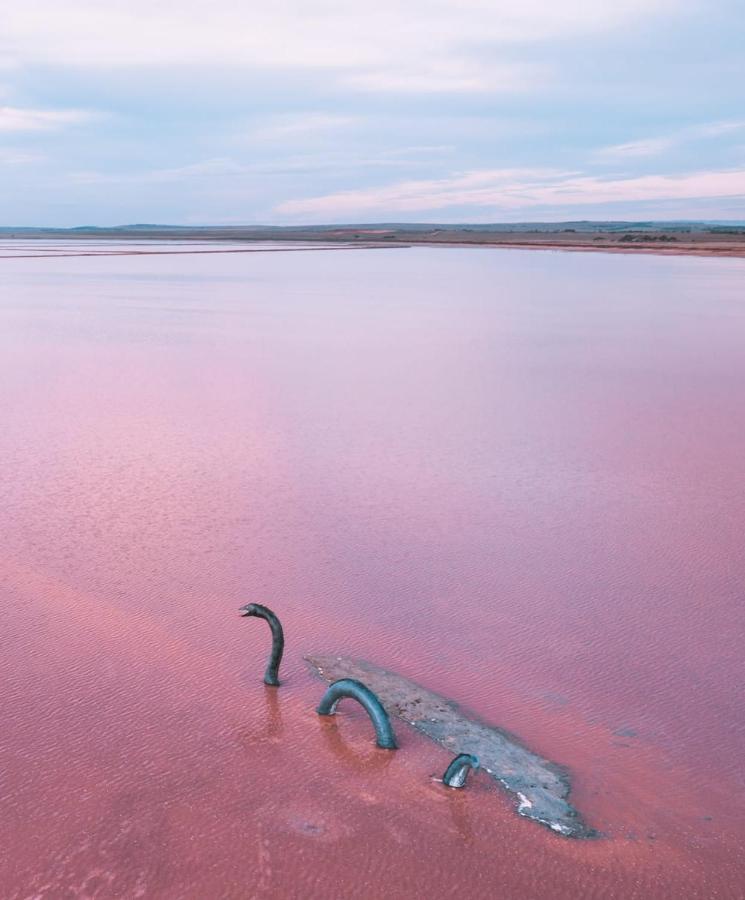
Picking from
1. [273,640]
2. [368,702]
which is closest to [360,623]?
[273,640]

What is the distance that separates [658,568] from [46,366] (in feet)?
35.4

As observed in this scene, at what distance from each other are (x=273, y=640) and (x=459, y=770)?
132 cm

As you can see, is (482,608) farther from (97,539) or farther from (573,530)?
(97,539)

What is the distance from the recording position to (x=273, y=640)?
4.87 m

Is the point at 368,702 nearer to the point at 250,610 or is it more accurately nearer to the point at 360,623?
the point at 250,610

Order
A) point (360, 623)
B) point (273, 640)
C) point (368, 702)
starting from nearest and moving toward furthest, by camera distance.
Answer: point (368, 702) → point (273, 640) → point (360, 623)

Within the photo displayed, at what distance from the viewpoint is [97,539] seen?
6.77 metres

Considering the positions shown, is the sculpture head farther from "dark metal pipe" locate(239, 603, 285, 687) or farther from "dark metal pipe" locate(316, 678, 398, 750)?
"dark metal pipe" locate(316, 678, 398, 750)

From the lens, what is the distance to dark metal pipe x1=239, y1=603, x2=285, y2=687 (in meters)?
4.85

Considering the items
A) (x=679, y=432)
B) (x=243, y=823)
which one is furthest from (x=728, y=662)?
(x=679, y=432)

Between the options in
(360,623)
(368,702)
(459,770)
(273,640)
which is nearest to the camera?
(459,770)

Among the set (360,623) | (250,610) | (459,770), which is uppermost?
(250,610)

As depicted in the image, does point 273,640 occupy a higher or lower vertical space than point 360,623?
higher

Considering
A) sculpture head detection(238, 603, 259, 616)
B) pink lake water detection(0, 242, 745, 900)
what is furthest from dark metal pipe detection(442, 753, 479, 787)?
sculpture head detection(238, 603, 259, 616)
